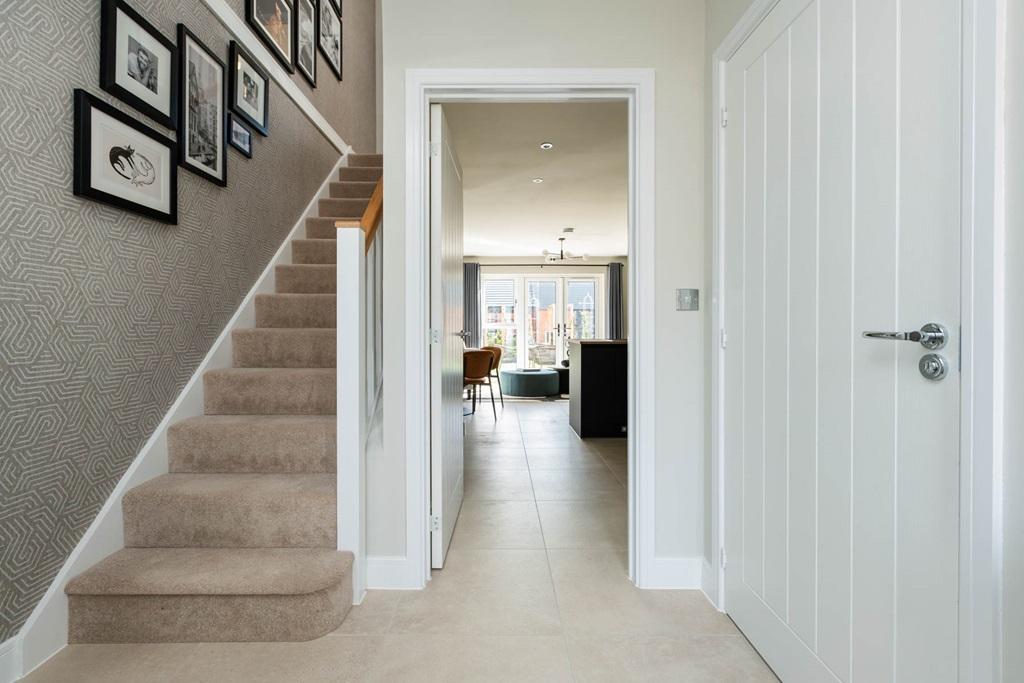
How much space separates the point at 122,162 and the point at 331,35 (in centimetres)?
318

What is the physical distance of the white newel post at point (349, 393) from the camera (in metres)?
2.04

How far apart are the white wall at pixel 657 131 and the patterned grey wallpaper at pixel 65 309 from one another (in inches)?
36.6

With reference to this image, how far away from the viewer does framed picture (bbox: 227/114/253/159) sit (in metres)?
2.76

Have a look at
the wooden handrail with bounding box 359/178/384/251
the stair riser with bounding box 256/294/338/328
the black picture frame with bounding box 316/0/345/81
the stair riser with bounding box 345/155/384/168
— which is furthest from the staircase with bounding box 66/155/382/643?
the black picture frame with bounding box 316/0/345/81

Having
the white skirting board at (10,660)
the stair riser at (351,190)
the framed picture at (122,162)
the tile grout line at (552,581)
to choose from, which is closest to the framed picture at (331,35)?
the stair riser at (351,190)

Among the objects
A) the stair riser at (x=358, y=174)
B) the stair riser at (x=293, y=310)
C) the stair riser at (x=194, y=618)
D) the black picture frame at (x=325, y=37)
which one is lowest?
the stair riser at (x=194, y=618)

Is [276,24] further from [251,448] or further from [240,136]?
[251,448]

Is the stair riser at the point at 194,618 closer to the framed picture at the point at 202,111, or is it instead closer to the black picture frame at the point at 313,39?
the framed picture at the point at 202,111

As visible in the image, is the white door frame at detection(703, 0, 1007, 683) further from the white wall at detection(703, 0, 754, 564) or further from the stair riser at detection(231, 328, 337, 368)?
the stair riser at detection(231, 328, 337, 368)

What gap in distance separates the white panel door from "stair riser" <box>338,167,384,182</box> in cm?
322

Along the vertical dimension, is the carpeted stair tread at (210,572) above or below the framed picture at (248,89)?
below

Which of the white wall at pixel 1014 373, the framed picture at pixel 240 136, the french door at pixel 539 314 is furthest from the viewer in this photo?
the french door at pixel 539 314

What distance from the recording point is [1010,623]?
0.89m

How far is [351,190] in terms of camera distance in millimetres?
4238
